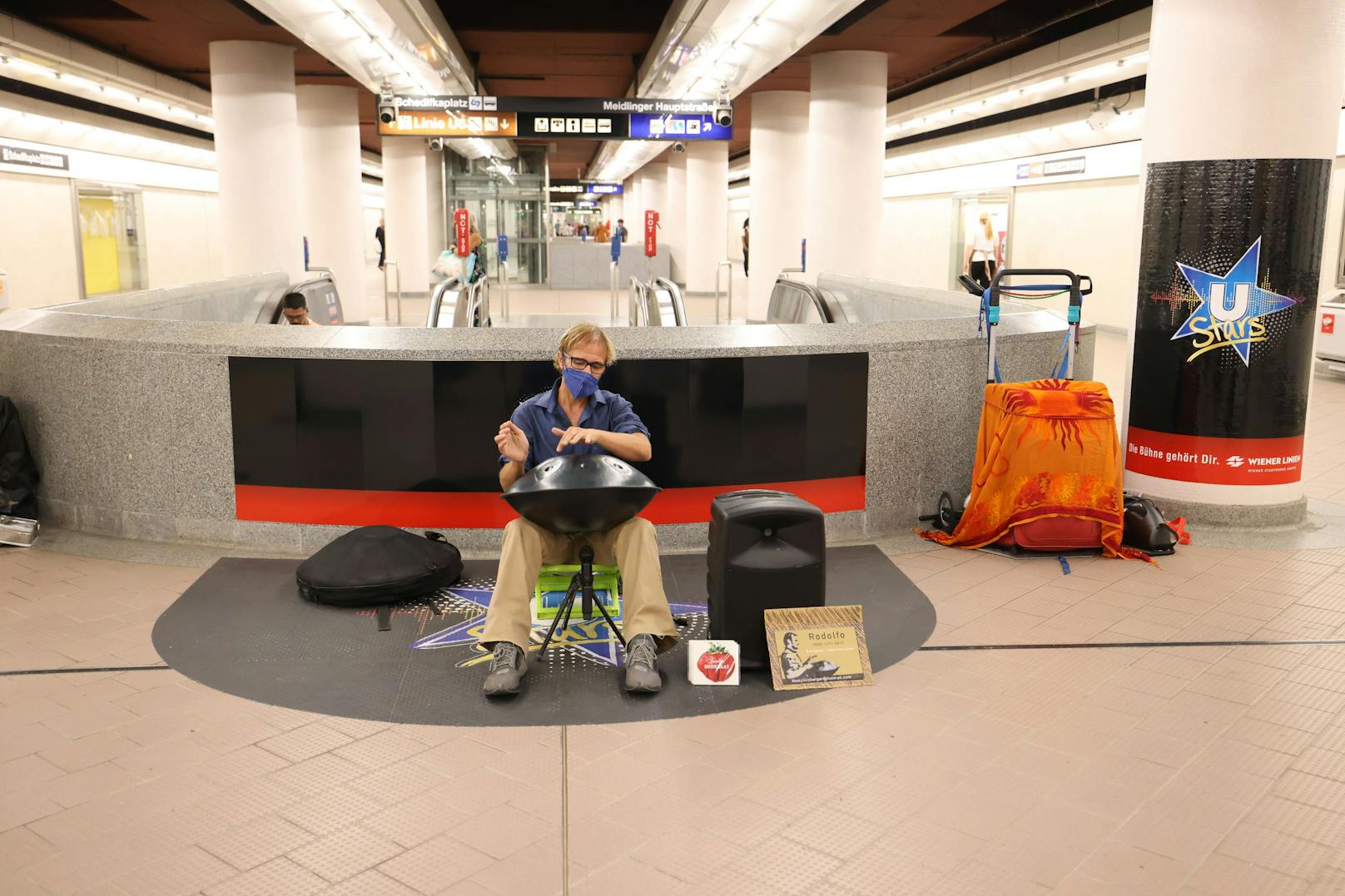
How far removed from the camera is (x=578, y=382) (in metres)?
4.29

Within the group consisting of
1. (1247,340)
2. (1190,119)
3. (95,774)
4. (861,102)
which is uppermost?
(861,102)

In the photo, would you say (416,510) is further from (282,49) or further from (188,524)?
(282,49)

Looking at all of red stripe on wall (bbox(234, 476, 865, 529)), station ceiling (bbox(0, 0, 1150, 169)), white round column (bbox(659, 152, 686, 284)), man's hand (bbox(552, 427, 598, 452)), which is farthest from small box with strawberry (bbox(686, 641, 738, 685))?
white round column (bbox(659, 152, 686, 284))

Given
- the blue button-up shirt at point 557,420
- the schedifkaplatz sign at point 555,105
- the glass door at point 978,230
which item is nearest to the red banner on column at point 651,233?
the glass door at point 978,230

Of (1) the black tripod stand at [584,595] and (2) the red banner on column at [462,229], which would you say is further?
(2) the red banner on column at [462,229]

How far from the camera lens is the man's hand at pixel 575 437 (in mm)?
4148

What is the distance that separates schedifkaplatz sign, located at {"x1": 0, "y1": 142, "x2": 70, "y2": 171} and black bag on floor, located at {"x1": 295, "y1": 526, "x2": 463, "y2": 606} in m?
16.4

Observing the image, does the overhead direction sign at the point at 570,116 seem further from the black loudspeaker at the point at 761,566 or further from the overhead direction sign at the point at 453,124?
the black loudspeaker at the point at 761,566

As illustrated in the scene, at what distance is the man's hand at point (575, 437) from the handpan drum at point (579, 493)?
4.3 inches

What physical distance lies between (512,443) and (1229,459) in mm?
4140

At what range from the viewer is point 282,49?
13531 mm

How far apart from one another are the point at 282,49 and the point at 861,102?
7.14 meters

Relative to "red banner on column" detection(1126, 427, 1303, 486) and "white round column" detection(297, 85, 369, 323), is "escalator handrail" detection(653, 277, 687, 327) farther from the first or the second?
"white round column" detection(297, 85, 369, 323)

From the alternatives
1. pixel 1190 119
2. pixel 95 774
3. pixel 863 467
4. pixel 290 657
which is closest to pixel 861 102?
pixel 1190 119
